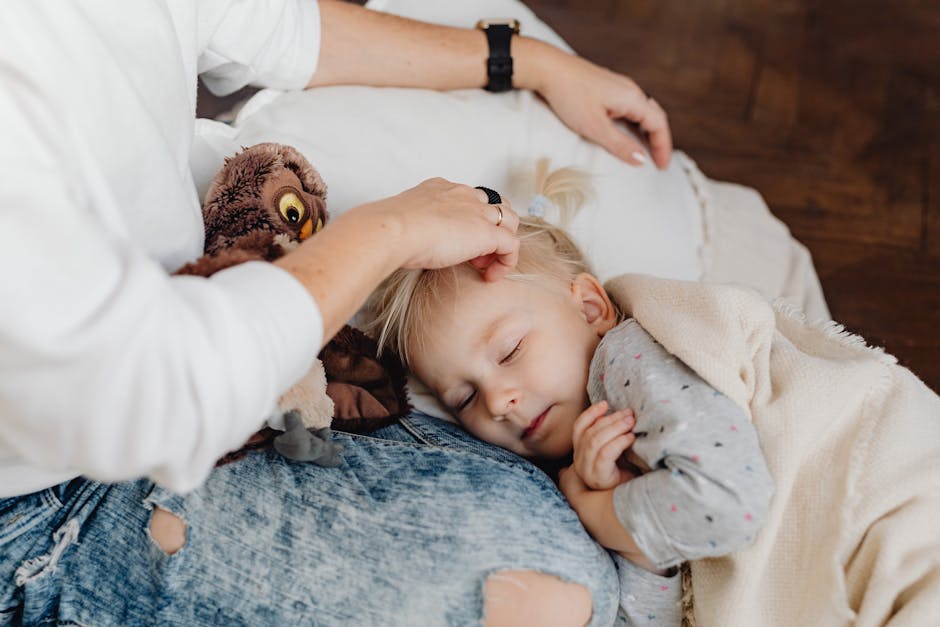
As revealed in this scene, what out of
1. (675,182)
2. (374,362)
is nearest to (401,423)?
(374,362)

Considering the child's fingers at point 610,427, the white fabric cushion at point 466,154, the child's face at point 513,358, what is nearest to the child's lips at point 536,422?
the child's face at point 513,358

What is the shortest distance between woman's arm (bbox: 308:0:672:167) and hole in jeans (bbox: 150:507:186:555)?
0.70 meters

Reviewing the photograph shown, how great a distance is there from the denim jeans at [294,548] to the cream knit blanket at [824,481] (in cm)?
18

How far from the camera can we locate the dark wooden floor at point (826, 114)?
5.48ft

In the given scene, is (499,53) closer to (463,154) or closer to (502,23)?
(502,23)

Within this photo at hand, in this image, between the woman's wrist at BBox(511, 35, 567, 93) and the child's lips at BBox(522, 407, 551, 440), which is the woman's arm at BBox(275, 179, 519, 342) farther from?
the woman's wrist at BBox(511, 35, 567, 93)

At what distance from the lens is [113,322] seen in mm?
642

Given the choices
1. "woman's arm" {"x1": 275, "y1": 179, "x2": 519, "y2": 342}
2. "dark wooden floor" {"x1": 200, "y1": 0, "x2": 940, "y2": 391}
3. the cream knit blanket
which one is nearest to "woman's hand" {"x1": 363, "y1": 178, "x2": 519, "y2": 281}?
"woman's arm" {"x1": 275, "y1": 179, "x2": 519, "y2": 342}

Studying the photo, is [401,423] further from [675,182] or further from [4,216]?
[675,182]

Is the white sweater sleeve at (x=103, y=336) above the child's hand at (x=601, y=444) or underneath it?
above

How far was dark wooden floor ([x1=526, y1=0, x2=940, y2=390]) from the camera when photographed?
1.67 metres

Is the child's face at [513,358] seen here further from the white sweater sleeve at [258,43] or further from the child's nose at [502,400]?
the white sweater sleeve at [258,43]

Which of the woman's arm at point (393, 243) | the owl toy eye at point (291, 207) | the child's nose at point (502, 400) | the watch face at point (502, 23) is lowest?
the child's nose at point (502, 400)

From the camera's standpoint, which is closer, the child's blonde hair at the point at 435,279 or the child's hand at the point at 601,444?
the child's hand at the point at 601,444
